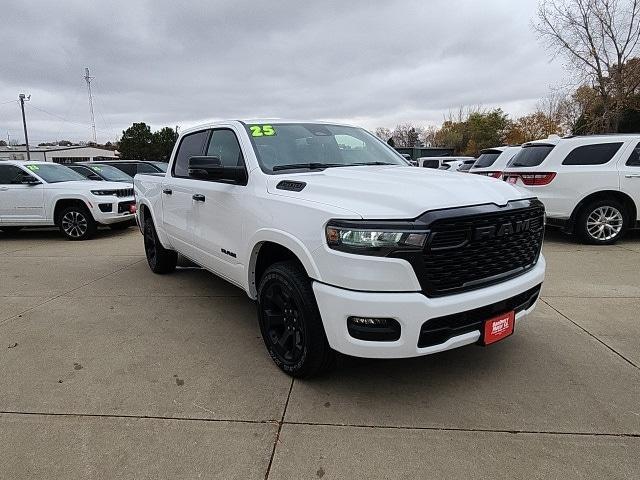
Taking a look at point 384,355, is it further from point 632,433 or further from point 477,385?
point 632,433

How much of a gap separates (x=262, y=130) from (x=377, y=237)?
6.18ft

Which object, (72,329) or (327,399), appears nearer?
(327,399)

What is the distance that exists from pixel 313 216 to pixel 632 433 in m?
2.16

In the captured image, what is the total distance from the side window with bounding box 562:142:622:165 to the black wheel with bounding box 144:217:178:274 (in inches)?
253

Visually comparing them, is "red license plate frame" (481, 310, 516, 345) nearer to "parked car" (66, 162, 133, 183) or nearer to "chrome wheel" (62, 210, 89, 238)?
"chrome wheel" (62, 210, 89, 238)

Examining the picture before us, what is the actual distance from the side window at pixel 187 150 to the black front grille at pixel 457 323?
3087mm

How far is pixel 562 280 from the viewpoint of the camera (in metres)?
5.40

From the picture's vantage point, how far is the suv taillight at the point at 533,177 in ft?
24.3

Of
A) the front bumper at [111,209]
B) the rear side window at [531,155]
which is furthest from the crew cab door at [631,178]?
the front bumper at [111,209]

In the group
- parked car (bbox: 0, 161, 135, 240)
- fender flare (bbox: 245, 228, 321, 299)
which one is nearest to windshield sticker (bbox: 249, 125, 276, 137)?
fender flare (bbox: 245, 228, 321, 299)

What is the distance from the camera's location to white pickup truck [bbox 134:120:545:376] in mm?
2465

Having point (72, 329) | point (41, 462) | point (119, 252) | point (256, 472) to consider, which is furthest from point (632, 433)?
point (119, 252)

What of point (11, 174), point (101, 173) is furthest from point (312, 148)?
point (101, 173)

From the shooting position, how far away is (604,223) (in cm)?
735
